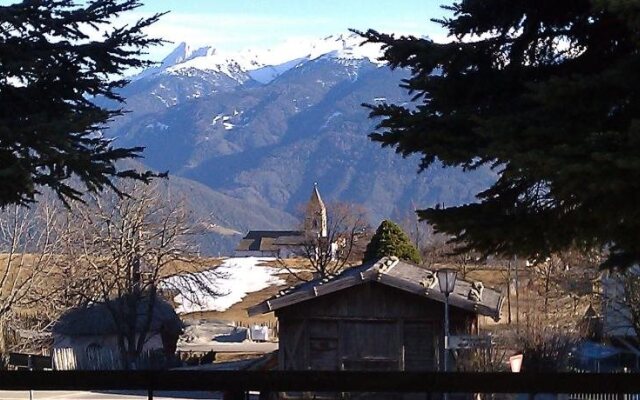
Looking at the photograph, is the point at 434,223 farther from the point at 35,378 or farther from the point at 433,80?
the point at 35,378

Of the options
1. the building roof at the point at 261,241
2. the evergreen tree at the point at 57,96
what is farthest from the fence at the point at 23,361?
the building roof at the point at 261,241

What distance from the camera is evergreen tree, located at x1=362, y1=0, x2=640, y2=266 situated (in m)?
6.07

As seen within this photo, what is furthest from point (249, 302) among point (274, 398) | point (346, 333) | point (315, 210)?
point (274, 398)

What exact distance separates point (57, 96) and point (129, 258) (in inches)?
1065

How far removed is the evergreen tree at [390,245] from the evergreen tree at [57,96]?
20857 millimetres

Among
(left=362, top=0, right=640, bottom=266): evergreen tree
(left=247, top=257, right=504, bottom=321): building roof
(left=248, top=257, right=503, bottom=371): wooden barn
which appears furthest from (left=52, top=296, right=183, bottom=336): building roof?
(left=362, top=0, right=640, bottom=266): evergreen tree

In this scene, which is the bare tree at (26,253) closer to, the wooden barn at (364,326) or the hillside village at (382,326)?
the hillside village at (382,326)

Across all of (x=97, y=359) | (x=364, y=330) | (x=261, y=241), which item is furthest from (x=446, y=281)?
(x=261, y=241)

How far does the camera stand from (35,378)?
22.1 ft

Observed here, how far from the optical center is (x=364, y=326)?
77.3 feet

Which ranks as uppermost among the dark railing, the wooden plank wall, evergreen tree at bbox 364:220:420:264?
evergreen tree at bbox 364:220:420:264

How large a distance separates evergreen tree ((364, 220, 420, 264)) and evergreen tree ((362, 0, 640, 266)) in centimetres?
2259

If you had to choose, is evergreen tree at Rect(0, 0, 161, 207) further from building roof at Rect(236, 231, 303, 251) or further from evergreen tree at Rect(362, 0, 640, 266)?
building roof at Rect(236, 231, 303, 251)

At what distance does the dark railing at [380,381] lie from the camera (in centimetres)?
649
